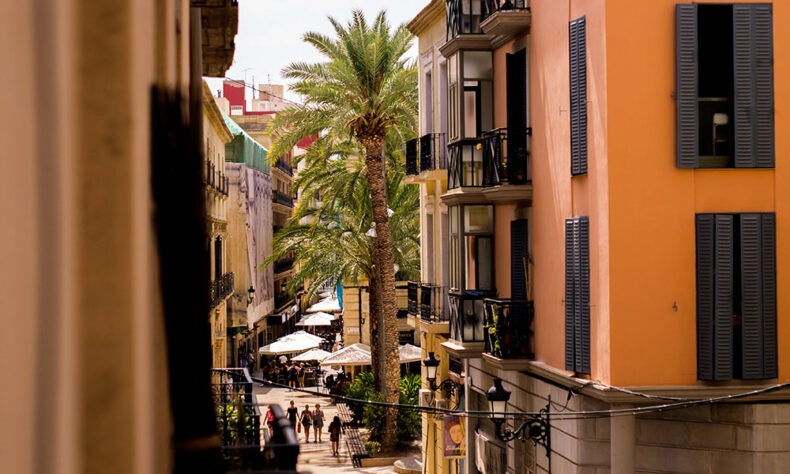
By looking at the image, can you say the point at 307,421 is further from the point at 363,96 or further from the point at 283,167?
the point at 283,167

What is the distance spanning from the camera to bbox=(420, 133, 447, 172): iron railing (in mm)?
23844

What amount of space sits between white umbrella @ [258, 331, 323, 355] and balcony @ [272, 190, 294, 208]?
26919 millimetres

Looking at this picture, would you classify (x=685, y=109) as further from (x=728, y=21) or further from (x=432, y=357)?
(x=432, y=357)

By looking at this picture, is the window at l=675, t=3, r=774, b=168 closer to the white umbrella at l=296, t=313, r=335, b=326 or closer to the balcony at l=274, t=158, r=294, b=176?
the white umbrella at l=296, t=313, r=335, b=326

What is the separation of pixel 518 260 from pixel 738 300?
5228 mm

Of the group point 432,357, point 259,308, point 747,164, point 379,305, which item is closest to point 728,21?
point 747,164

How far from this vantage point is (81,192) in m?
2.06

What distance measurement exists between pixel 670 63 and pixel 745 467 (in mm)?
5363

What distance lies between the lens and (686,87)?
13.3m

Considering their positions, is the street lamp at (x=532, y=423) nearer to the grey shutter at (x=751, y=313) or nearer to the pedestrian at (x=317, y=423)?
the grey shutter at (x=751, y=313)

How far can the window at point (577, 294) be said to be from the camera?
14328 mm

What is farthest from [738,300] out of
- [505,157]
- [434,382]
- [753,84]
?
[434,382]

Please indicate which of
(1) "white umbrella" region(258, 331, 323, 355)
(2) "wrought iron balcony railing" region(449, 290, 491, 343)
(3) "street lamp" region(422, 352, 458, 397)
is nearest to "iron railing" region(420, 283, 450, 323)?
(3) "street lamp" region(422, 352, 458, 397)

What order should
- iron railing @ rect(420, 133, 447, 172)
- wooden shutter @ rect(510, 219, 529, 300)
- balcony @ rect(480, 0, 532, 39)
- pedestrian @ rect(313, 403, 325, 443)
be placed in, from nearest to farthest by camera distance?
balcony @ rect(480, 0, 532, 39) < wooden shutter @ rect(510, 219, 529, 300) < iron railing @ rect(420, 133, 447, 172) < pedestrian @ rect(313, 403, 325, 443)
